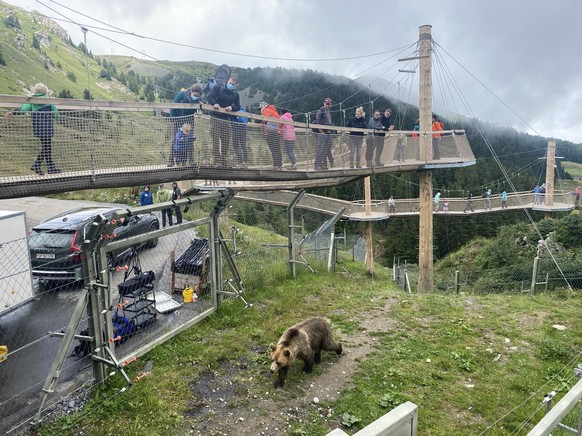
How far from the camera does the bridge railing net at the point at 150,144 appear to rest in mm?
5273

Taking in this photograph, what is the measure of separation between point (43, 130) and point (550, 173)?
27.6 metres

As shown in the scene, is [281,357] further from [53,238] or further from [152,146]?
[53,238]

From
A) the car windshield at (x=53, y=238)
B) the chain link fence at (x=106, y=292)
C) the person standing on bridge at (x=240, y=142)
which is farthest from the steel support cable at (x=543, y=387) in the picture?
the car windshield at (x=53, y=238)

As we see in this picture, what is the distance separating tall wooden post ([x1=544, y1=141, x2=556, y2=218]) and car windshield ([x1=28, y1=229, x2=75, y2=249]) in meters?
24.6

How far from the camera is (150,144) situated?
666cm

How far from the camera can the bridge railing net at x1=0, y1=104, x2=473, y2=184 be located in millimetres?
5273

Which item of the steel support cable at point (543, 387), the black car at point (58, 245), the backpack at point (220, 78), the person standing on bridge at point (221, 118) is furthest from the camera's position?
the black car at point (58, 245)

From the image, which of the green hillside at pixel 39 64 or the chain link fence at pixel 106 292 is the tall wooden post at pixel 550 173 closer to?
the chain link fence at pixel 106 292

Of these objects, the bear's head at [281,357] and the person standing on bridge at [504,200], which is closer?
the bear's head at [281,357]

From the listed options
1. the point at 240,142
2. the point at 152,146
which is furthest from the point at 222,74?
the point at 152,146

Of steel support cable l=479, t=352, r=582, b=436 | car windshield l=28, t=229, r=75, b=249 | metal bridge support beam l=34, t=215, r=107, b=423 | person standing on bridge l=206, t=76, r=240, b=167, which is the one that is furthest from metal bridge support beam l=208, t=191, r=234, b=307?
steel support cable l=479, t=352, r=582, b=436

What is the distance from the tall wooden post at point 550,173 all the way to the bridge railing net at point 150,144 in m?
19.2

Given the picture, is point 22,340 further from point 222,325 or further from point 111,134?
point 111,134

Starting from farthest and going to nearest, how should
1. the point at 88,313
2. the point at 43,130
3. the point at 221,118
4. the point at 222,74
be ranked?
1. the point at 222,74
2. the point at 221,118
3. the point at 88,313
4. the point at 43,130
